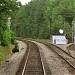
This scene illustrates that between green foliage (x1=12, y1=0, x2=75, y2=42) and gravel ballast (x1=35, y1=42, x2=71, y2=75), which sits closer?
gravel ballast (x1=35, y1=42, x2=71, y2=75)

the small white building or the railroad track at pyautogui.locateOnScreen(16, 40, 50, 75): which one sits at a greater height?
the small white building

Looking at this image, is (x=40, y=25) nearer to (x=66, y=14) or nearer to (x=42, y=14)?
(x=42, y=14)

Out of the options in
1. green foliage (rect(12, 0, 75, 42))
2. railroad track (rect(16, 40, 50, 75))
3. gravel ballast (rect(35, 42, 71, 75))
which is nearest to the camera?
railroad track (rect(16, 40, 50, 75))

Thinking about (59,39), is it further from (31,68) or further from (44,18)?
(44,18)

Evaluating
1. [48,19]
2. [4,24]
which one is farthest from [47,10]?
[4,24]

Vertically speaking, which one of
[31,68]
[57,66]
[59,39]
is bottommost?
[57,66]

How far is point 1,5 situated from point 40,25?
110830 mm

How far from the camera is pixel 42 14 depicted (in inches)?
5797

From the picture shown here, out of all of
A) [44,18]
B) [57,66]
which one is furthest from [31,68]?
[44,18]

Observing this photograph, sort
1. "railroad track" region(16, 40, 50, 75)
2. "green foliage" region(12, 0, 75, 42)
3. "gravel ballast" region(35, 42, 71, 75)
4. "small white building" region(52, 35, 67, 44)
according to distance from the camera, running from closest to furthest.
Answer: "railroad track" region(16, 40, 50, 75) → "gravel ballast" region(35, 42, 71, 75) → "small white building" region(52, 35, 67, 44) → "green foliage" region(12, 0, 75, 42)

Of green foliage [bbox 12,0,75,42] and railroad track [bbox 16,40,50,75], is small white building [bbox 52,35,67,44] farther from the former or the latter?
railroad track [bbox 16,40,50,75]

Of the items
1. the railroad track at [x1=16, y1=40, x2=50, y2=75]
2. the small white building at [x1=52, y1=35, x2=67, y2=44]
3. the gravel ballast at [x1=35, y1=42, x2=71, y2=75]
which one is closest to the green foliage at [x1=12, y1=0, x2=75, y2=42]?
the small white building at [x1=52, y1=35, x2=67, y2=44]

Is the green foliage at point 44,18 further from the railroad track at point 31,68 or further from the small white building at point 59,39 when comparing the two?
the railroad track at point 31,68

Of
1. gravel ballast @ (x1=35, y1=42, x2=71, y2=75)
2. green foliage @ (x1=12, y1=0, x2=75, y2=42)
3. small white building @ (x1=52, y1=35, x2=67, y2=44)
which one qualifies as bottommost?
gravel ballast @ (x1=35, y1=42, x2=71, y2=75)
